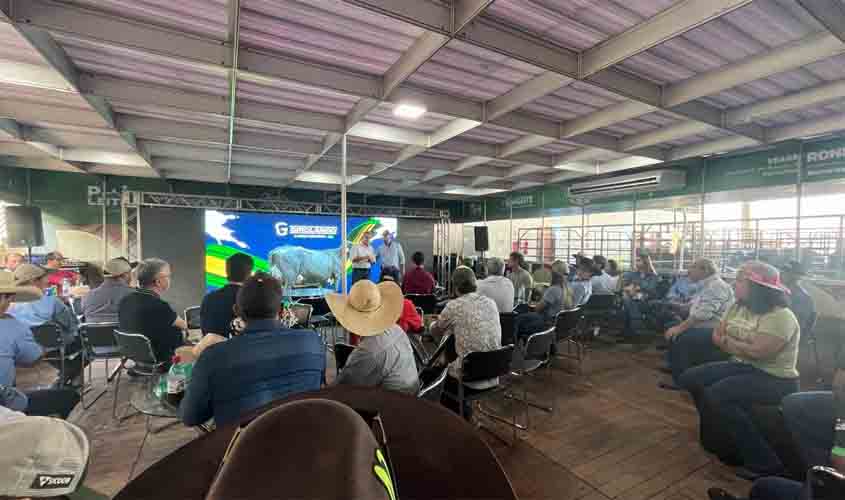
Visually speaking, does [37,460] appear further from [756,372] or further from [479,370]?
[756,372]

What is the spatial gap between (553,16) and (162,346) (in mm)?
3883

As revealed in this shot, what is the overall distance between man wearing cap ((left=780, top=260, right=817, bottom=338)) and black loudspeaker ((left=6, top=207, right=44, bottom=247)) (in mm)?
11215

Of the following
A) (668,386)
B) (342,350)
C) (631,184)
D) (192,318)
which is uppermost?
(631,184)

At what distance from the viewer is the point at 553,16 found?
8.02 feet

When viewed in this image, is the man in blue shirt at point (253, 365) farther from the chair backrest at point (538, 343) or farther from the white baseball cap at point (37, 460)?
the chair backrest at point (538, 343)

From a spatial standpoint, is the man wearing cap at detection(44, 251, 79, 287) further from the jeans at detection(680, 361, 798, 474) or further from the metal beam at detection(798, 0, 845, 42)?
the metal beam at detection(798, 0, 845, 42)

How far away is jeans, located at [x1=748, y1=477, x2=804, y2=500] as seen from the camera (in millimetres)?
1521

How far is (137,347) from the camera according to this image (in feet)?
8.98

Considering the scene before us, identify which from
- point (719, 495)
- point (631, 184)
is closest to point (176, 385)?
point (719, 495)

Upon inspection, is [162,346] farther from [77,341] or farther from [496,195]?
[496,195]

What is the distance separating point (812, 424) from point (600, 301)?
3.46 m

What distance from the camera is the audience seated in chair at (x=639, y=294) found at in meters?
5.73

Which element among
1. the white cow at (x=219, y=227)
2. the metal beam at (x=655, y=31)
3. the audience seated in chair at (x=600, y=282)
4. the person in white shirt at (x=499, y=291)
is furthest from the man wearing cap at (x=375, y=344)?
the white cow at (x=219, y=227)

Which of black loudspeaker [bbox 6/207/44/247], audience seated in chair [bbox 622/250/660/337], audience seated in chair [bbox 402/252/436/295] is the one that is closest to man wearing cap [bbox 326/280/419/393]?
audience seated in chair [bbox 402/252/436/295]
